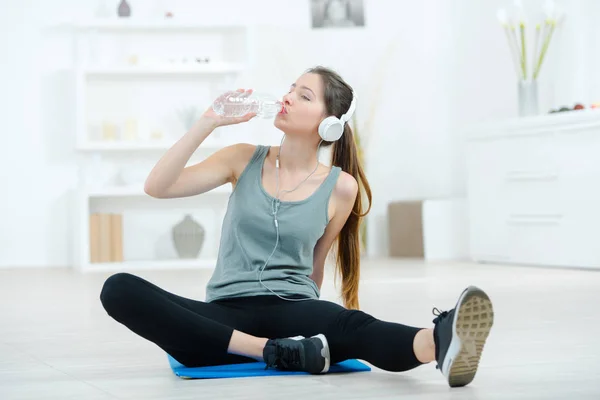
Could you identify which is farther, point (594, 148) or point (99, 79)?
point (99, 79)

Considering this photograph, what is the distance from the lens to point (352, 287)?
2525 mm

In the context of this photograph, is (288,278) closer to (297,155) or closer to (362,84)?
(297,155)

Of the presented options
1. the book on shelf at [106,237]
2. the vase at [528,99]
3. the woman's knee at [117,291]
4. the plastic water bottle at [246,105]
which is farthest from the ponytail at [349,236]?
the book on shelf at [106,237]

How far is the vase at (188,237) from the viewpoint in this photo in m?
6.60

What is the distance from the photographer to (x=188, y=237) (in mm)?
6605

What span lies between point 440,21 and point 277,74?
50.7 inches

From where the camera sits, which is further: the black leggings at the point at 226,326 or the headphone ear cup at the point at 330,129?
the headphone ear cup at the point at 330,129

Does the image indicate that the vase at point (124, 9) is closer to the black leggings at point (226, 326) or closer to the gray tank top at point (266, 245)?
the gray tank top at point (266, 245)

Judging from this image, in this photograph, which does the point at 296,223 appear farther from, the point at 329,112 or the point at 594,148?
the point at 594,148

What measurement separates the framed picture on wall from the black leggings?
5.16 metres

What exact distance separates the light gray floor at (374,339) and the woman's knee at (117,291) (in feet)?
0.53

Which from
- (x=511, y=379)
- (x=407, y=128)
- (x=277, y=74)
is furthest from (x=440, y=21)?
(x=511, y=379)

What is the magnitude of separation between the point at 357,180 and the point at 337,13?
4.87 m

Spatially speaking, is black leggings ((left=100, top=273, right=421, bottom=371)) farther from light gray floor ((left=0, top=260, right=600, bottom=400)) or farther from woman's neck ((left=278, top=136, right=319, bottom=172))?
woman's neck ((left=278, top=136, right=319, bottom=172))
